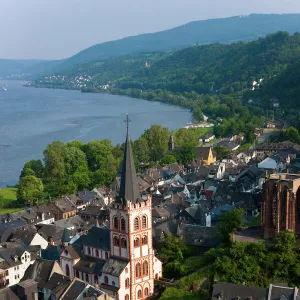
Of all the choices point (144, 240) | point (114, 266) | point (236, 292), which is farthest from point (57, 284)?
point (236, 292)

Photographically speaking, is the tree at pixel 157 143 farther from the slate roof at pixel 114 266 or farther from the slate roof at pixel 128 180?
the slate roof at pixel 128 180

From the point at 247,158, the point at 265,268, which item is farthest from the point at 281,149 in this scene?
the point at 265,268

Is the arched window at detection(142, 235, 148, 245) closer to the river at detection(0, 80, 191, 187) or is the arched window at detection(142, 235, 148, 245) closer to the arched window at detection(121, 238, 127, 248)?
the arched window at detection(121, 238, 127, 248)

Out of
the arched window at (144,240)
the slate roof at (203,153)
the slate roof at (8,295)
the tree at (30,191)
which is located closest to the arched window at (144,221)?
the arched window at (144,240)

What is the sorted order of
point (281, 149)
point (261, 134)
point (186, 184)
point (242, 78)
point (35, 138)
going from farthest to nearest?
point (242, 78)
point (35, 138)
point (261, 134)
point (281, 149)
point (186, 184)

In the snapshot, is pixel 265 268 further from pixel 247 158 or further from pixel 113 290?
pixel 247 158

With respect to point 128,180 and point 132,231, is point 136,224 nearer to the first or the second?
point 132,231
